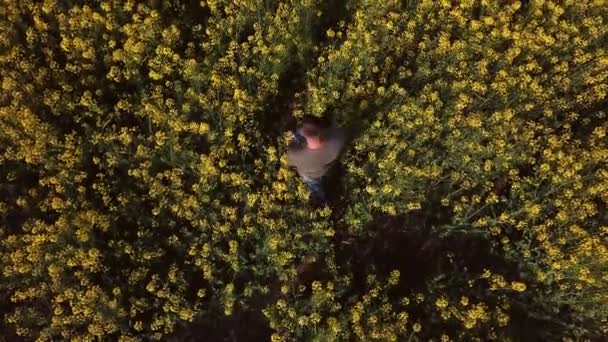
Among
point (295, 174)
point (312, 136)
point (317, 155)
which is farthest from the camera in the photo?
point (295, 174)

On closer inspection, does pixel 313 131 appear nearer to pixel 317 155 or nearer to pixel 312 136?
pixel 312 136

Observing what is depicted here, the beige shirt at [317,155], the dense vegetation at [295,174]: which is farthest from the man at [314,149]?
the dense vegetation at [295,174]

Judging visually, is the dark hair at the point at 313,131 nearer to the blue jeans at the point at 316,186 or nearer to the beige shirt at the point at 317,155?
the beige shirt at the point at 317,155

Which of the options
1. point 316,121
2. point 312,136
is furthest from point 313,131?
point 316,121

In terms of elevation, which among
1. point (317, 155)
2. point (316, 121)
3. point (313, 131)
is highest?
point (316, 121)

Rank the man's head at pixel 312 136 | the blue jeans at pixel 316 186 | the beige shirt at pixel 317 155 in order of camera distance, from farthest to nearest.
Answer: the blue jeans at pixel 316 186 → the beige shirt at pixel 317 155 → the man's head at pixel 312 136

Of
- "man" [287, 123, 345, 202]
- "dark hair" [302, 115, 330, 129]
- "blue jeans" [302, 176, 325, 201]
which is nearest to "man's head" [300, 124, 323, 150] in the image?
"man" [287, 123, 345, 202]

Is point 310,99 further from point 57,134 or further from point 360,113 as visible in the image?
point 57,134

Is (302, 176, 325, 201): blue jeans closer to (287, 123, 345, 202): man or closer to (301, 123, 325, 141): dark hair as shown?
(287, 123, 345, 202): man
